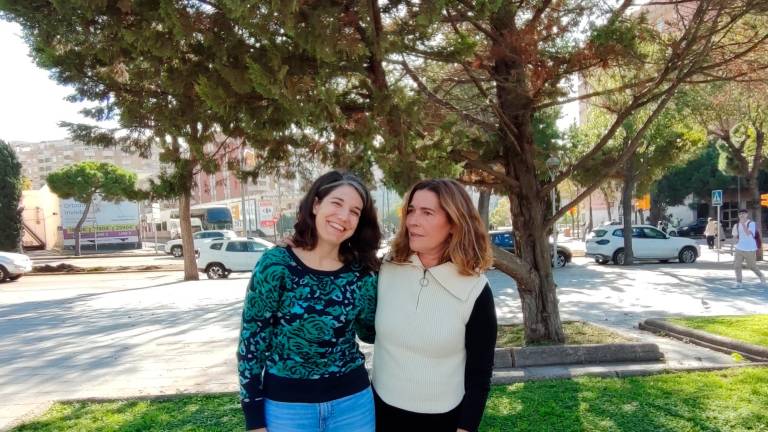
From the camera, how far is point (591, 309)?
10594 mm

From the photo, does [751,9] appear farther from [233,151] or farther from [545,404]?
[233,151]

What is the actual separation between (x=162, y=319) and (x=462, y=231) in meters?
9.73

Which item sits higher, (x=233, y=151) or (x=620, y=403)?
(x=233, y=151)

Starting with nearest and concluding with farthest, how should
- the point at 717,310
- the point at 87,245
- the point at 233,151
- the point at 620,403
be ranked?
the point at 620,403, the point at 233,151, the point at 717,310, the point at 87,245

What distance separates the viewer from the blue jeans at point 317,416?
210cm

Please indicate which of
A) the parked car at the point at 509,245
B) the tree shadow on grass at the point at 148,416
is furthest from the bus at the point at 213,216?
the tree shadow on grass at the point at 148,416

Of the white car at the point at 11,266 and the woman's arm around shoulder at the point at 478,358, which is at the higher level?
the woman's arm around shoulder at the point at 478,358

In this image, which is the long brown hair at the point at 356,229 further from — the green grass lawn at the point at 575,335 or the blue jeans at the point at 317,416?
the green grass lawn at the point at 575,335

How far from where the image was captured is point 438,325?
7.16 feet

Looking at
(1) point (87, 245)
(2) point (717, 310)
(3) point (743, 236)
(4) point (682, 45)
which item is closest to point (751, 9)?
(4) point (682, 45)

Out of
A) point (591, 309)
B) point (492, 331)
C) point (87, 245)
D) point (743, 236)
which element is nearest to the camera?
point (492, 331)

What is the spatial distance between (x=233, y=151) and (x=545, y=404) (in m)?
3.95

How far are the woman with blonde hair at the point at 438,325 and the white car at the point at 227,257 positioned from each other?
1896cm

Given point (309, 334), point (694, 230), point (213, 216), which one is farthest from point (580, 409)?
point (694, 230)
